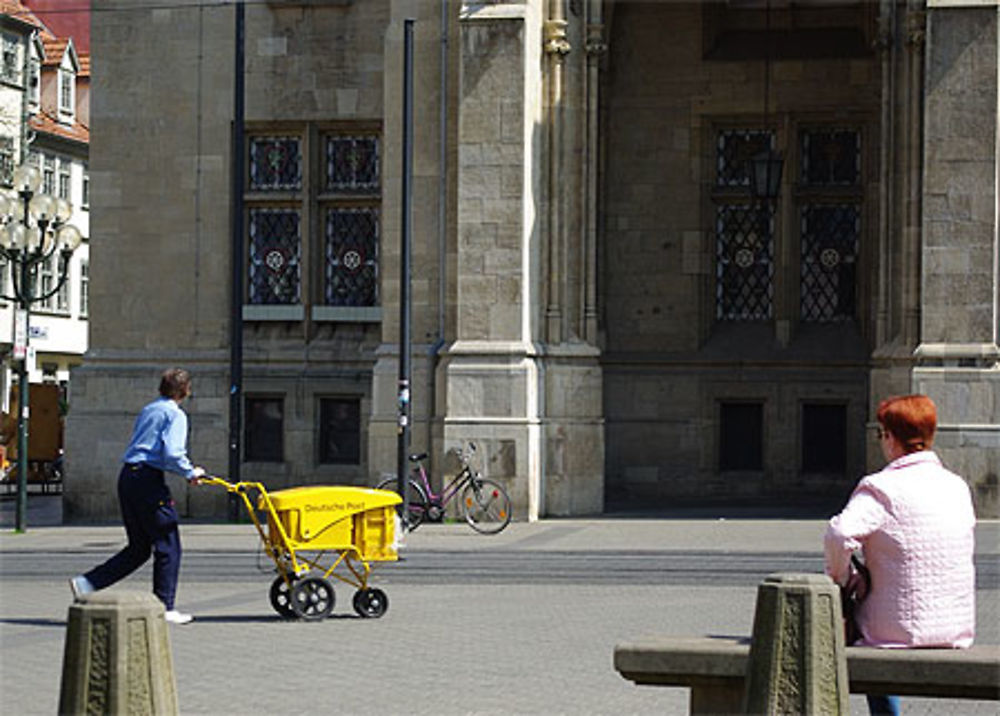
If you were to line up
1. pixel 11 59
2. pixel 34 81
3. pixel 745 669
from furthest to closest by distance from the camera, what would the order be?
pixel 34 81
pixel 11 59
pixel 745 669

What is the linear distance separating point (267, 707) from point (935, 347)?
16.0 metres

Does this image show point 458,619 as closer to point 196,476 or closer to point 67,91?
point 196,476

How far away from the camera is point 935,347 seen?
2484cm

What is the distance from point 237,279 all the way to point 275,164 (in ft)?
10.3

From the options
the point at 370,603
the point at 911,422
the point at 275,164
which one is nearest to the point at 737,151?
the point at 275,164

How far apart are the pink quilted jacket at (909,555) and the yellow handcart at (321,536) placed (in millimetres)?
7673

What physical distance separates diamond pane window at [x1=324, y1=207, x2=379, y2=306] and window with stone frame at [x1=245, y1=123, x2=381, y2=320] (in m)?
0.01

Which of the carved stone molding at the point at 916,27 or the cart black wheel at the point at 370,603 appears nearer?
the cart black wheel at the point at 370,603

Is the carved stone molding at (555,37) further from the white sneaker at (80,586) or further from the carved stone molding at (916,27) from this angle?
the white sneaker at (80,586)

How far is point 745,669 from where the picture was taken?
23.9ft

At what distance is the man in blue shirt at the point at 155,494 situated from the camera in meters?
14.0

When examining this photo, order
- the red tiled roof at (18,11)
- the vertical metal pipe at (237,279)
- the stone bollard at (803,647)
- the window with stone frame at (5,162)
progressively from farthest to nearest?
the red tiled roof at (18,11) → the window with stone frame at (5,162) → the vertical metal pipe at (237,279) → the stone bollard at (803,647)

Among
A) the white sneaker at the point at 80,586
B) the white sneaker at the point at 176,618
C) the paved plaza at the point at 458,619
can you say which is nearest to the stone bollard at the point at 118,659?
the paved plaza at the point at 458,619

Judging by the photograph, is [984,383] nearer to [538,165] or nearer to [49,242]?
[538,165]
